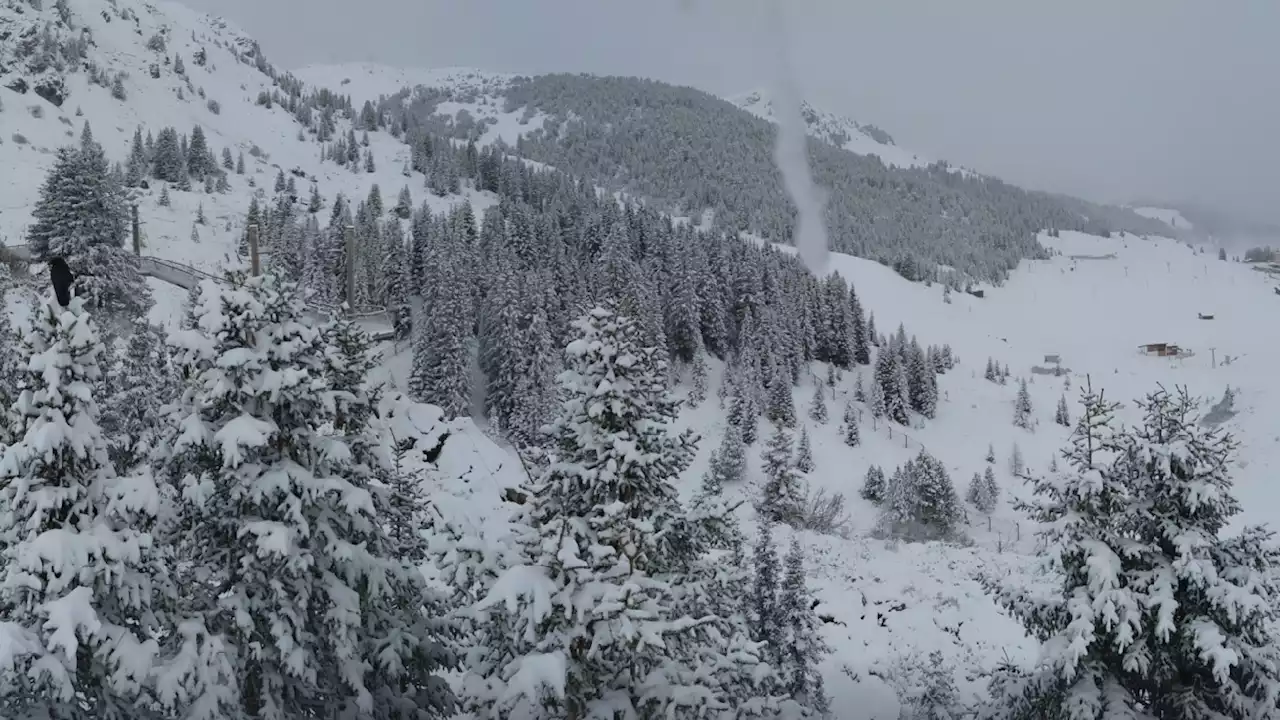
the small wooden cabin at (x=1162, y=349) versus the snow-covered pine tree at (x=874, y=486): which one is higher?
the small wooden cabin at (x=1162, y=349)

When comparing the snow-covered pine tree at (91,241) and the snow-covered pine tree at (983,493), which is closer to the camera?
the snow-covered pine tree at (91,241)

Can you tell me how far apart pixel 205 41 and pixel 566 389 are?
188729 mm

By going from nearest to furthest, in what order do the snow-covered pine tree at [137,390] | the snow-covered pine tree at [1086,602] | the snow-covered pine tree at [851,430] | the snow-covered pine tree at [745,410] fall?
the snow-covered pine tree at [1086,602], the snow-covered pine tree at [137,390], the snow-covered pine tree at [745,410], the snow-covered pine tree at [851,430]

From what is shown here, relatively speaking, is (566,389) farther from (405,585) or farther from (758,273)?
(758,273)

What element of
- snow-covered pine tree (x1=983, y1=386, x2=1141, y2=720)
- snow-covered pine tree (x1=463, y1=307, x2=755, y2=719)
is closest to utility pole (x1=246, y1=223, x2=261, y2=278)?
snow-covered pine tree (x1=463, y1=307, x2=755, y2=719)

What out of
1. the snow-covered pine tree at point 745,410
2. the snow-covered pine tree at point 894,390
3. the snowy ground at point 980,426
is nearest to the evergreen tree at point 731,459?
the snowy ground at point 980,426

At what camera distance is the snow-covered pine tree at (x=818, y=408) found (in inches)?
2707

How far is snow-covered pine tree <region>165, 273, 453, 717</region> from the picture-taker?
8828mm

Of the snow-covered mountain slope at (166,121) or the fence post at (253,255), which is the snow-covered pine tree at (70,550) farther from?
the snow-covered mountain slope at (166,121)

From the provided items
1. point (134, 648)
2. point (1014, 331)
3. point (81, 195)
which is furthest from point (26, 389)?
point (1014, 331)

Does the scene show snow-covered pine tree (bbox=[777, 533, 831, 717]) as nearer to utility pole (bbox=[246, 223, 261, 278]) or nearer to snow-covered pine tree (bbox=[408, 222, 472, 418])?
utility pole (bbox=[246, 223, 261, 278])

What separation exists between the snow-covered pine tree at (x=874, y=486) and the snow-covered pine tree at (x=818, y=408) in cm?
956

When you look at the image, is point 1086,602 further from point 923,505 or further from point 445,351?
point 445,351

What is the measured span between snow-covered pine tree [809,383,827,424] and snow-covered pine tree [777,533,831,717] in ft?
162
